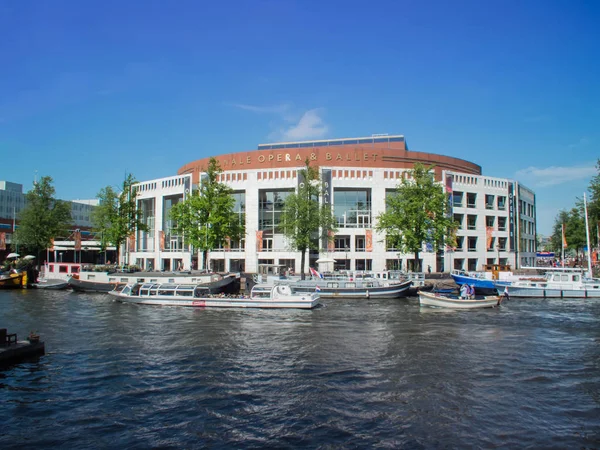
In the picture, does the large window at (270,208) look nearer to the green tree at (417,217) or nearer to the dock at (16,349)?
the green tree at (417,217)

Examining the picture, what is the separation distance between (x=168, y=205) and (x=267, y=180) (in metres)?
27.4

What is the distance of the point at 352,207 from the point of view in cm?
8106

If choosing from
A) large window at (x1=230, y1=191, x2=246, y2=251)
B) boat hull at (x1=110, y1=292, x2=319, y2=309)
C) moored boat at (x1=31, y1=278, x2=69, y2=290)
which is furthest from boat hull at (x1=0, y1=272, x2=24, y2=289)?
large window at (x1=230, y1=191, x2=246, y2=251)

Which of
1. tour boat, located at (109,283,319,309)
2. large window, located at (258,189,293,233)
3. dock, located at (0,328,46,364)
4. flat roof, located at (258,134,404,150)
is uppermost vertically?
flat roof, located at (258,134,404,150)

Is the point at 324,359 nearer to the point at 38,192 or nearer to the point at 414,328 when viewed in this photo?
the point at 414,328

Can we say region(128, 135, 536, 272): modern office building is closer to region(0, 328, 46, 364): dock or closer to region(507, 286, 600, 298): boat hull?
region(507, 286, 600, 298): boat hull

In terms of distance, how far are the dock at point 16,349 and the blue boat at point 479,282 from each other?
47545mm

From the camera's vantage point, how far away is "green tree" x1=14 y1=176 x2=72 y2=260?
75812 millimetres

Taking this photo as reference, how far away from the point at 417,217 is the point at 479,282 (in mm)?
11652

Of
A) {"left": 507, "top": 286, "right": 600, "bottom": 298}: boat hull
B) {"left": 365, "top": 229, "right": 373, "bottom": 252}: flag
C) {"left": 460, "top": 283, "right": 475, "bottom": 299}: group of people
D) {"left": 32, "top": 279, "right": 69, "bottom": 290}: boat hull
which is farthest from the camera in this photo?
Result: {"left": 365, "top": 229, "right": 373, "bottom": 252}: flag

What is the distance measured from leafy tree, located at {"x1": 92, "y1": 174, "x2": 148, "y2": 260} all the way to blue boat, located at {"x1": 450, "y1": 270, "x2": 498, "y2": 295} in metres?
53.0

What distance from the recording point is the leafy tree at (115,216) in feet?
236

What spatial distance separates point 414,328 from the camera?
32.5 metres

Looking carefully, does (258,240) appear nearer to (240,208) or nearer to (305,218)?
(240,208)
